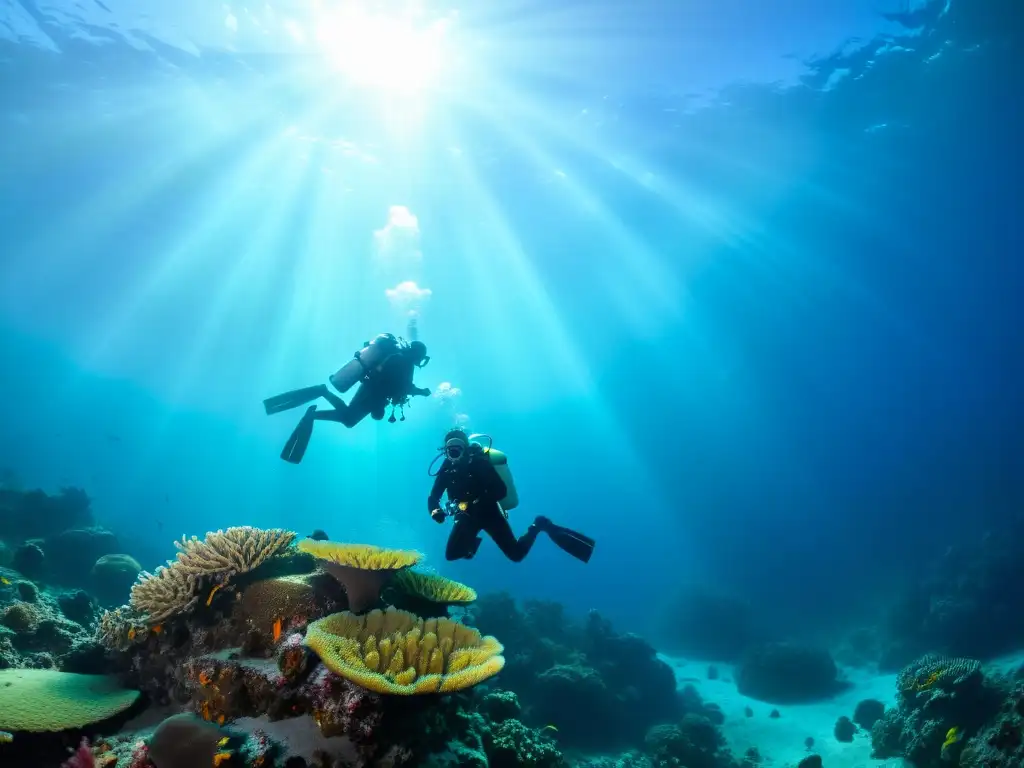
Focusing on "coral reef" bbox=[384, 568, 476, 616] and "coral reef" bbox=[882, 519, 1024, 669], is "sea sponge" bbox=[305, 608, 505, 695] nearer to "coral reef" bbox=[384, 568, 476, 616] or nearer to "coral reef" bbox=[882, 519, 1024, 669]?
"coral reef" bbox=[384, 568, 476, 616]

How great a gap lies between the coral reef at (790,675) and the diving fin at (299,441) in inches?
802

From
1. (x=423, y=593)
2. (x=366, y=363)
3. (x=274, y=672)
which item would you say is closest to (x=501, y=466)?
(x=423, y=593)

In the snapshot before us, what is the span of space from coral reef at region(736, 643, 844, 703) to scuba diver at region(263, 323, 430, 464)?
19663 mm

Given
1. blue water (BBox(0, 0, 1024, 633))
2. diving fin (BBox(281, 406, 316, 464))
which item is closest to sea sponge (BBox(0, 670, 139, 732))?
diving fin (BBox(281, 406, 316, 464))

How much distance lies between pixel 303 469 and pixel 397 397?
141491mm

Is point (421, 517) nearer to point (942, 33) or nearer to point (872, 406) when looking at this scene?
point (872, 406)

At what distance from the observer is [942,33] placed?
2341cm

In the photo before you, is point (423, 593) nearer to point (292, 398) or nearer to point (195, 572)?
point (195, 572)

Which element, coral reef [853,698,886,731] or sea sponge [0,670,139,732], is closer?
sea sponge [0,670,139,732]

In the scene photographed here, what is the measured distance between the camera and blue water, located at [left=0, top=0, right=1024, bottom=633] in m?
25.1

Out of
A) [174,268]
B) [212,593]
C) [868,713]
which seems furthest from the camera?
[174,268]

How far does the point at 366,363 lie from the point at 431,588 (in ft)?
16.9

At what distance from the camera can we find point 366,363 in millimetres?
8953

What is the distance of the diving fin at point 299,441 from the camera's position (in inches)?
343
